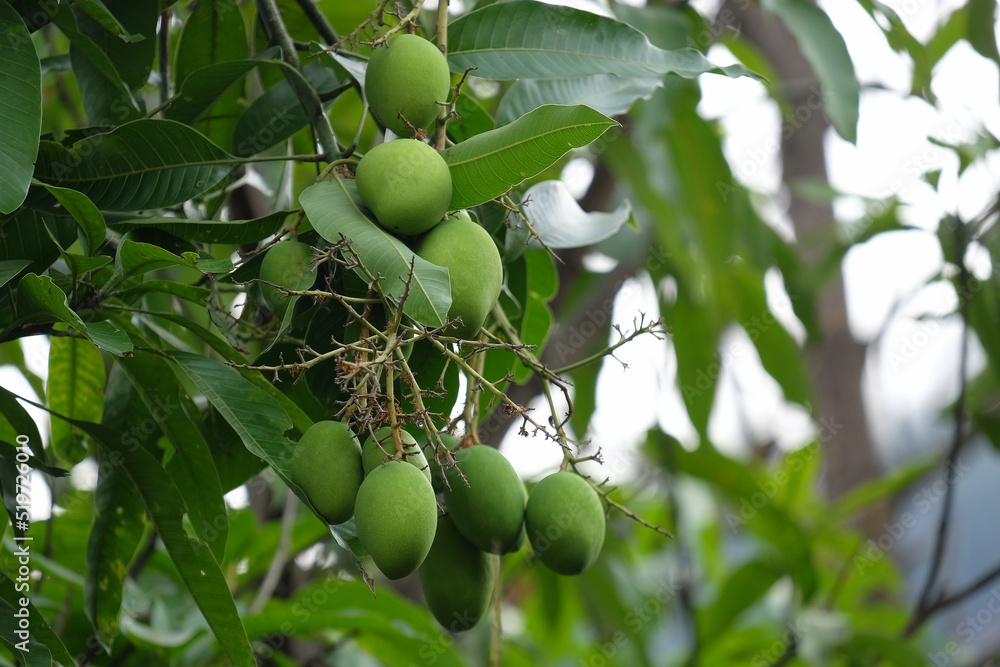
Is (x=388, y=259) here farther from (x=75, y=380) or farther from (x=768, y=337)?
(x=768, y=337)

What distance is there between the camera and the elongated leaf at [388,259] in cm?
48

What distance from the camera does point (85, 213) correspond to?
57 centimetres

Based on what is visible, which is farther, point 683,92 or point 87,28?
point 683,92

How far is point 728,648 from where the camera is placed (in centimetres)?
206

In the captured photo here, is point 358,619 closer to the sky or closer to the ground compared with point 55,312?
closer to the ground

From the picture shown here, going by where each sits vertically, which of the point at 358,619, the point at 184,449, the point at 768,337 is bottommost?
the point at 768,337

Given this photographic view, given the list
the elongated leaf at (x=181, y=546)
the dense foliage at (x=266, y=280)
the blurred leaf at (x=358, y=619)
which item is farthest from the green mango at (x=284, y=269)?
the blurred leaf at (x=358, y=619)

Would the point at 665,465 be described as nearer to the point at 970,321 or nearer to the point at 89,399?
the point at 970,321

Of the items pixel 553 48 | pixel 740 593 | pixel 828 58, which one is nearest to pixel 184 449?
pixel 553 48

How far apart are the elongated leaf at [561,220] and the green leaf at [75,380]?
0.45 meters

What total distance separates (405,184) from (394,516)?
0.63 ft

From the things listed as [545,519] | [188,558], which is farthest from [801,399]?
[188,558]

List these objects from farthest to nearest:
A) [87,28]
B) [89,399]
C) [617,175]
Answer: [617,175], [89,399], [87,28]

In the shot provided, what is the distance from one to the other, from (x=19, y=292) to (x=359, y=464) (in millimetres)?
250
